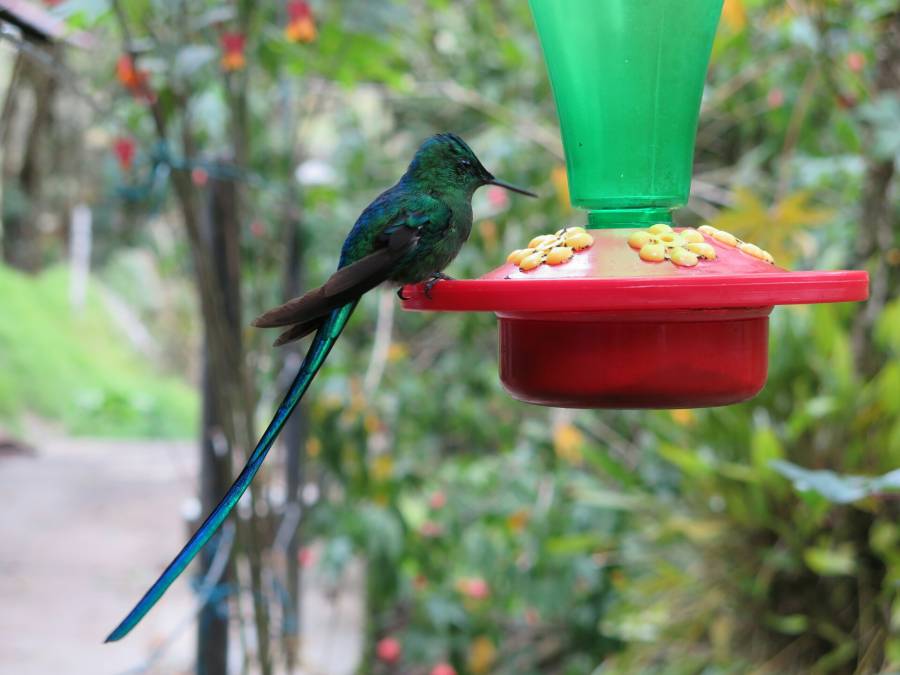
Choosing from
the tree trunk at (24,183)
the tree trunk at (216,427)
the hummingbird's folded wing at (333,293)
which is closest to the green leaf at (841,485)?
the hummingbird's folded wing at (333,293)

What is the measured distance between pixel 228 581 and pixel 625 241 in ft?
5.09

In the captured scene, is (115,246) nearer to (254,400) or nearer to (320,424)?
(320,424)

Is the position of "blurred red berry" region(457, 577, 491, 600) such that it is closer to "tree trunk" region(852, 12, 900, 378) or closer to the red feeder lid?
"tree trunk" region(852, 12, 900, 378)

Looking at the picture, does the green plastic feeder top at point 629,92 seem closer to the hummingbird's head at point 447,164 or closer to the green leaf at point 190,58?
the hummingbird's head at point 447,164

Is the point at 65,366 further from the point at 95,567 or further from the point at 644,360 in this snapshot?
the point at 644,360

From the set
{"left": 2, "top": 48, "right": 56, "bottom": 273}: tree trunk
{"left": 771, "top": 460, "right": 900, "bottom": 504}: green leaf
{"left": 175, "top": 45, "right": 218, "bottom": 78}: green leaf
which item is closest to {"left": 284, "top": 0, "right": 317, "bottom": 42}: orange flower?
{"left": 175, "top": 45, "right": 218, "bottom": 78}: green leaf

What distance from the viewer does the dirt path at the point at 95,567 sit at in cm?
454

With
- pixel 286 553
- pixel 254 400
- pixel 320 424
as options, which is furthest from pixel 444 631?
pixel 254 400

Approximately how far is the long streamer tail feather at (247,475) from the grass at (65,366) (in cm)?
629

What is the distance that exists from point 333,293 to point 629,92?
0.50m

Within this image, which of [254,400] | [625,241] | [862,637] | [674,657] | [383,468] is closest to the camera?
[625,241]

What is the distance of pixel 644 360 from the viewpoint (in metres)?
1.26

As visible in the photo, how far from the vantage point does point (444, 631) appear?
3752 millimetres

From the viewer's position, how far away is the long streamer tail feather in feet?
3.14
